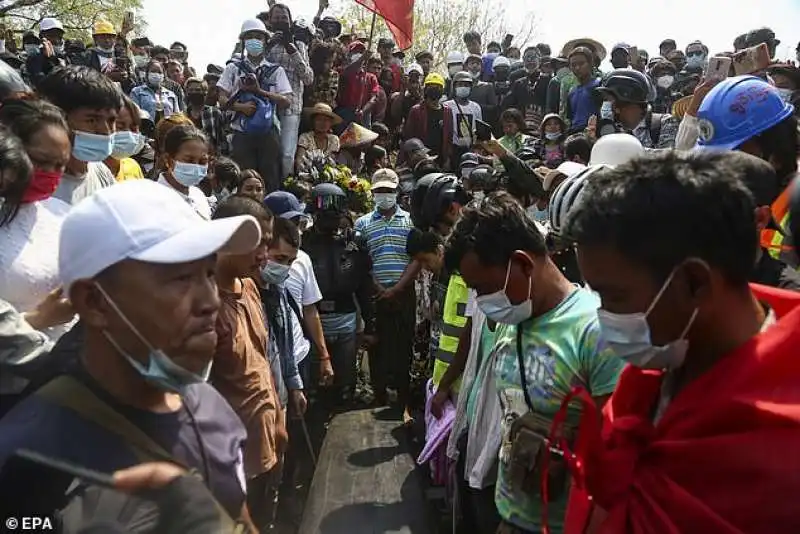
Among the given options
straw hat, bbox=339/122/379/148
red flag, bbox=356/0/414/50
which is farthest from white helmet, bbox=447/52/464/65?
straw hat, bbox=339/122/379/148

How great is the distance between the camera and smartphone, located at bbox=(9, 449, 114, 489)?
116cm

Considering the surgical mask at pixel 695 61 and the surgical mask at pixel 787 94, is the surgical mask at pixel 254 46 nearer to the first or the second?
the surgical mask at pixel 787 94

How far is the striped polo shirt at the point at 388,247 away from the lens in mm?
5551

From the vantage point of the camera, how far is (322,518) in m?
3.76

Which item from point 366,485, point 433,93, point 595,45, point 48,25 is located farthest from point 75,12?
point 366,485

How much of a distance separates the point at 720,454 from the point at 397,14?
929 centimetres

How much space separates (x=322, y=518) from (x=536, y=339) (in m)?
2.19

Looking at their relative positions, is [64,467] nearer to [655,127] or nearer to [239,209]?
[239,209]

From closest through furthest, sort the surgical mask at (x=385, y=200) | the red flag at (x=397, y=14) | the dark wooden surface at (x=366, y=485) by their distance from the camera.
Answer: the dark wooden surface at (x=366, y=485)
the surgical mask at (x=385, y=200)
the red flag at (x=397, y=14)

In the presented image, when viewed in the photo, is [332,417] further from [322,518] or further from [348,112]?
[348,112]

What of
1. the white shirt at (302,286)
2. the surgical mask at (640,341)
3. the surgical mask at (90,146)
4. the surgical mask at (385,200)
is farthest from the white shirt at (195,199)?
the surgical mask at (640,341)

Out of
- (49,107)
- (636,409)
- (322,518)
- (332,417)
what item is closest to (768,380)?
(636,409)

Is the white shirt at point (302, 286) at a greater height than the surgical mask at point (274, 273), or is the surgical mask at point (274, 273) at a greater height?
the surgical mask at point (274, 273)

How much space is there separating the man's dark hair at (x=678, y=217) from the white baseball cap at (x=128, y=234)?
84 centimetres
